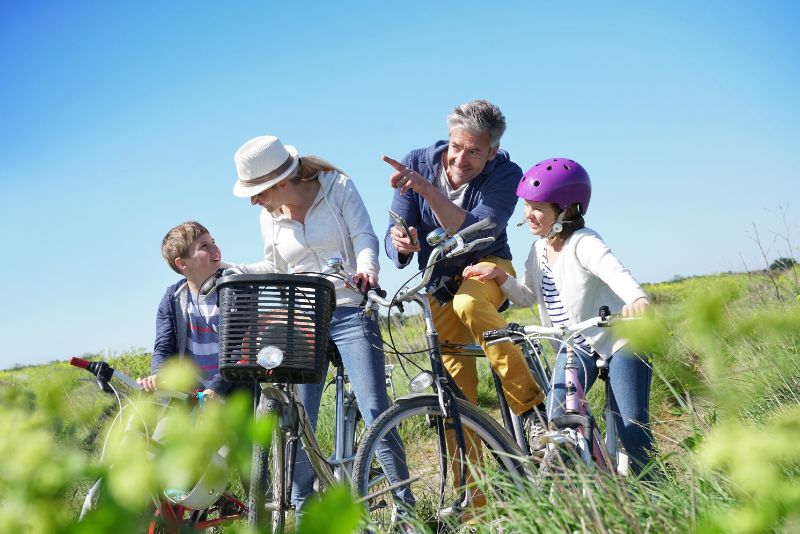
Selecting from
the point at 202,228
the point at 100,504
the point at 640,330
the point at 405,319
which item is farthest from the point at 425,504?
the point at 405,319

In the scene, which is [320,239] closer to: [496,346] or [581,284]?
[496,346]

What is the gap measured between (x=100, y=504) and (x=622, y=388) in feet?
10.4

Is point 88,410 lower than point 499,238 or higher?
lower

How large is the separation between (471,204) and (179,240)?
1.57m

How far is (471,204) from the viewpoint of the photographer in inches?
155

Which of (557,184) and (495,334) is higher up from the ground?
(557,184)

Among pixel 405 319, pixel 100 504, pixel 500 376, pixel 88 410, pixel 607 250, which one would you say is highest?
pixel 405 319

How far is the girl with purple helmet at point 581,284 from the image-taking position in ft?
11.2

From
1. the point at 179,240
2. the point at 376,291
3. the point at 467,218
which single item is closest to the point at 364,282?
the point at 376,291

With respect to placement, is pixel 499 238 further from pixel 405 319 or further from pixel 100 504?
pixel 405 319

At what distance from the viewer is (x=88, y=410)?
88 centimetres

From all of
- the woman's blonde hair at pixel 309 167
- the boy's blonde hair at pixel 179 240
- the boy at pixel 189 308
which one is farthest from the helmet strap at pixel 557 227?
the boy's blonde hair at pixel 179 240

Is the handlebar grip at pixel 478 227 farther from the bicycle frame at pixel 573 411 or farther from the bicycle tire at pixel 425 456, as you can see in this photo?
the bicycle tire at pixel 425 456

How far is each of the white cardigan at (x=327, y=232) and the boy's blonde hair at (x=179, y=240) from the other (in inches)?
25.6
